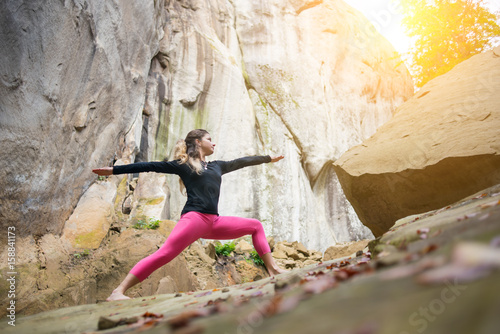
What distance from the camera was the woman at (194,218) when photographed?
351cm

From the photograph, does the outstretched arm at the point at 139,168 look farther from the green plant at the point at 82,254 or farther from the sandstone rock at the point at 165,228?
the sandstone rock at the point at 165,228

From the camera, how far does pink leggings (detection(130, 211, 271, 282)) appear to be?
137 inches

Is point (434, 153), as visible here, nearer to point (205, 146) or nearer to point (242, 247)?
point (205, 146)

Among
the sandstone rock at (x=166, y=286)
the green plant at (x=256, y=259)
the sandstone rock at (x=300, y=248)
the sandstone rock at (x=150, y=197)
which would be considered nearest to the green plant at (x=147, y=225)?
the sandstone rock at (x=150, y=197)

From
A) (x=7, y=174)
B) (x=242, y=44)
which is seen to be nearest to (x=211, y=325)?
(x=7, y=174)

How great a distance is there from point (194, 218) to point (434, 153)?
3668 mm

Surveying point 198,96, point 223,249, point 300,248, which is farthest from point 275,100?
point 223,249

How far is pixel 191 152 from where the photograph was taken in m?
4.29

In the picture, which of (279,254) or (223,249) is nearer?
(223,249)

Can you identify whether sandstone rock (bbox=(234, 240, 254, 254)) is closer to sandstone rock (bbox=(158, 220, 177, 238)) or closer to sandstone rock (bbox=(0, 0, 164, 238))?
sandstone rock (bbox=(158, 220, 177, 238))

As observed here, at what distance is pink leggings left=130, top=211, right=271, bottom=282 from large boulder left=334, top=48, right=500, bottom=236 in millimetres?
2530

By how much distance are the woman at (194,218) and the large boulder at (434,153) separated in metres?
2.61

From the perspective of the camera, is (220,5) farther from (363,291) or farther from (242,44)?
(363,291)

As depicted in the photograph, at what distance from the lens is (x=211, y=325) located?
136 centimetres
